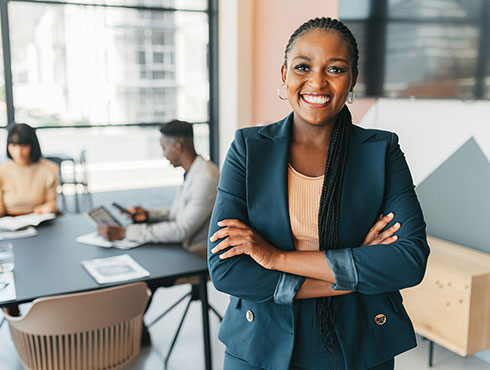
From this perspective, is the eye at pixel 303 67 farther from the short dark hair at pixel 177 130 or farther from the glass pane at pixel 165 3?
the glass pane at pixel 165 3

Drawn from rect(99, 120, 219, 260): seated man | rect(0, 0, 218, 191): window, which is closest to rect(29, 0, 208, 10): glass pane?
rect(0, 0, 218, 191): window

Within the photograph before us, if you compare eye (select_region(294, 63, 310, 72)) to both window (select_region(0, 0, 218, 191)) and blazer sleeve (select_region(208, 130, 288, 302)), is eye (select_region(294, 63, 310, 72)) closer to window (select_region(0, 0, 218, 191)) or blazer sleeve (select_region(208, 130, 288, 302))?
blazer sleeve (select_region(208, 130, 288, 302))

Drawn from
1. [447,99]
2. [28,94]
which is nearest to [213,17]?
[28,94]

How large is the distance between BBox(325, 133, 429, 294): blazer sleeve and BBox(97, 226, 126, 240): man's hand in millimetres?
1868

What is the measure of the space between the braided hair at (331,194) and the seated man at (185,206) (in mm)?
1762

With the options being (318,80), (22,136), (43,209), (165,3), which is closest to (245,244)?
(318,80)

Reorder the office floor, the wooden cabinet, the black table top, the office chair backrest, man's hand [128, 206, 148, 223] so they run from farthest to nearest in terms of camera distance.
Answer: man's hand [128, 206, 148, 223] → the office floor → the wooden cabinet → the black table top → the office chair backrest

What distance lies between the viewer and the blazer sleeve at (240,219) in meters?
1.29

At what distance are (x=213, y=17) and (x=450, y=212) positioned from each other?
353 centimetres

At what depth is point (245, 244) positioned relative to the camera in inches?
50.6

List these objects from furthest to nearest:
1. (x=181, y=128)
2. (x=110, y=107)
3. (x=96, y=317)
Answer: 1. (x=110, y=107)
2. (x=181, y=128)
3. (x=96, y=317)

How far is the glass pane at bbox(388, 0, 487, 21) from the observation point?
3.04 meters

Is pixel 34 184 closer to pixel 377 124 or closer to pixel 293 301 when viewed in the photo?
pixel 377 124

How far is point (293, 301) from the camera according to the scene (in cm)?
127
